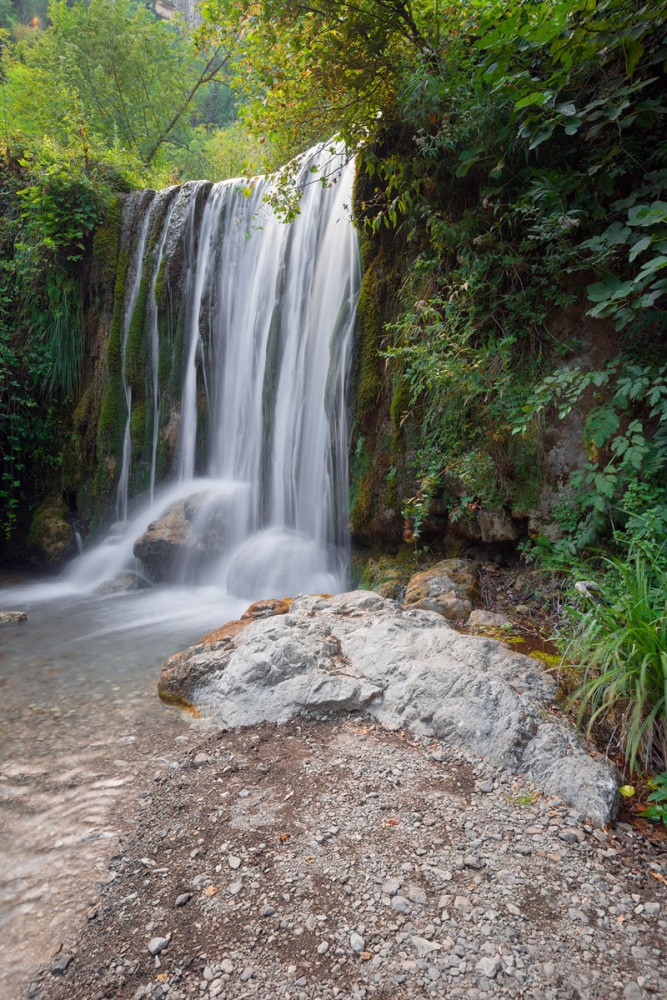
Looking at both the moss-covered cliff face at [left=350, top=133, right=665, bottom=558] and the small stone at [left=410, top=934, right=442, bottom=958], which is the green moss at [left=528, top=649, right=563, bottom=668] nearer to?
the moss-covered cliff face at [left=350, top=133, right=665, bottom=558]

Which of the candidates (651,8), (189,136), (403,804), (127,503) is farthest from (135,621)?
(189,136)

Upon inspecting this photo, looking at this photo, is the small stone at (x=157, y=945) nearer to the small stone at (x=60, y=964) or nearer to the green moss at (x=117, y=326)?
the small stone at (x=60, y=964)

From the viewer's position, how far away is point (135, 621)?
5379 mm

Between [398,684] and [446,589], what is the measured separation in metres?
1.42

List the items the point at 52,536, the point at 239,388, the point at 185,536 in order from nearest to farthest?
the point at 185,536 < the point at 239,388 < the point at 52,536

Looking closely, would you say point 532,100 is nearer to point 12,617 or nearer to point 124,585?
point 12,617

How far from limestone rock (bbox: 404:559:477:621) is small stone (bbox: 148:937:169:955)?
97.1 inches

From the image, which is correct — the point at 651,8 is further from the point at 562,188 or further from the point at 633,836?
the point at 633,836

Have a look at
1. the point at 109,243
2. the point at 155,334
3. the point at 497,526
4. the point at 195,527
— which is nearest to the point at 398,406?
the point at 497,526

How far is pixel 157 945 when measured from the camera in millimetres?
1597

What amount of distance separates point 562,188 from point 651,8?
892 millimetres

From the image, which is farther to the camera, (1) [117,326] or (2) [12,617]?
(1) [117,326]

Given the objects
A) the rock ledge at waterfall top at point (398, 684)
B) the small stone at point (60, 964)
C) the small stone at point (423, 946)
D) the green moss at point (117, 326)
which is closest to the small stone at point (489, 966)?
the small stone at point (423, 946)

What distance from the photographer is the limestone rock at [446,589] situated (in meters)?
3.86
